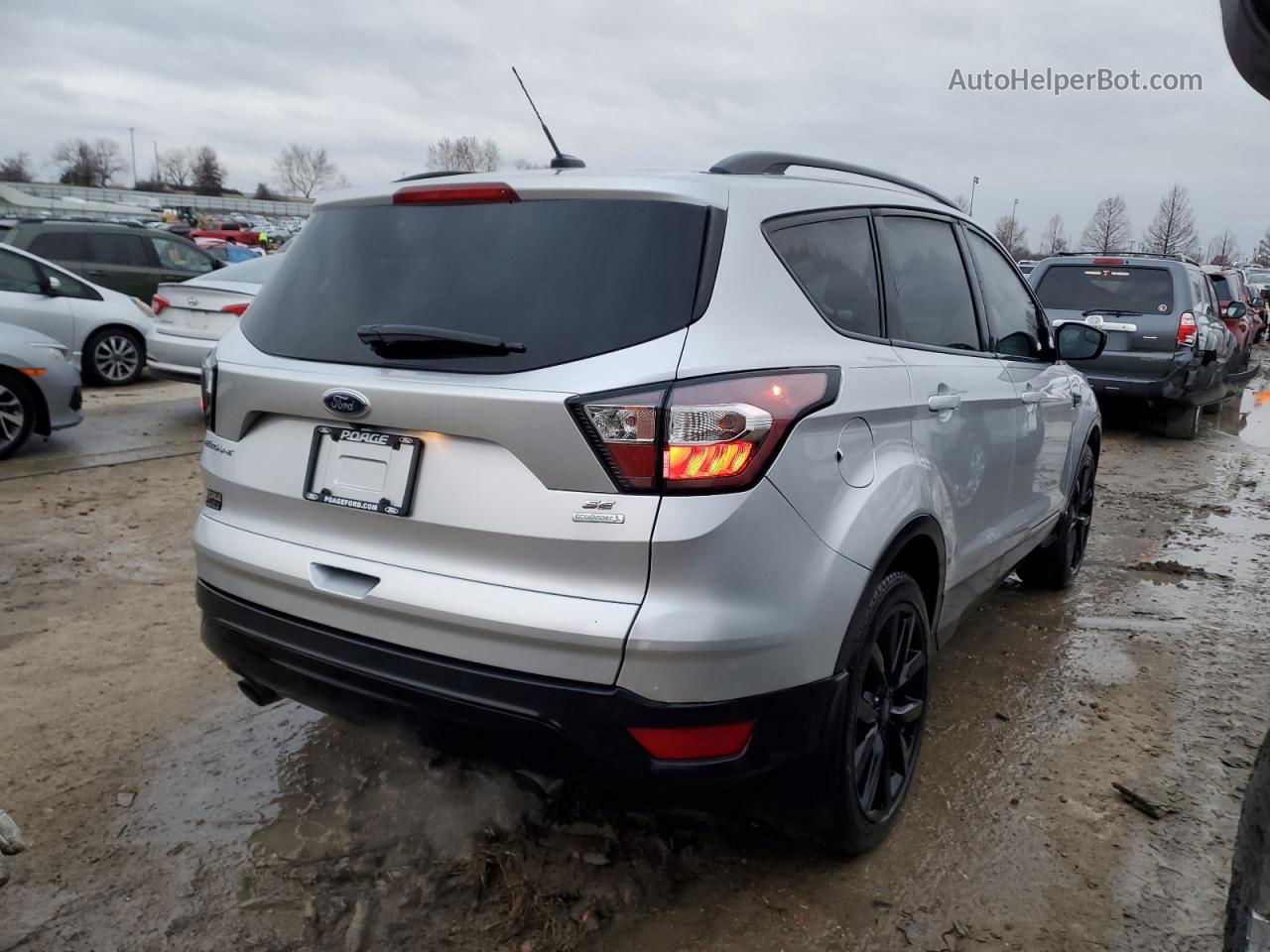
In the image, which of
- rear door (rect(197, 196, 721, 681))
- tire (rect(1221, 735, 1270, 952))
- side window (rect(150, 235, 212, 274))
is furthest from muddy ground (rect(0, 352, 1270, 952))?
side window (rect(150, 235, 212, 274))

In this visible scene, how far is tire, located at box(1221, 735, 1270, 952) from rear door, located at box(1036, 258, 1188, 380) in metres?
9.14

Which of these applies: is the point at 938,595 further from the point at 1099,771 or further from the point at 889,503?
the point at 1099,771

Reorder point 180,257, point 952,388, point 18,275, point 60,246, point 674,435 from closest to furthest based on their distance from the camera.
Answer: point 674,435 → point 952,388 → point 18,275 → point 60,246 → point 180,257

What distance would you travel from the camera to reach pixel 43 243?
1272cm

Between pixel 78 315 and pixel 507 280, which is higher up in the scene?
pixel 507 280

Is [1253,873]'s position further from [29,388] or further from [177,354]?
[177,354]

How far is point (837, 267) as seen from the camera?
2.82m

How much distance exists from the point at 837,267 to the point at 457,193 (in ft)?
3.42

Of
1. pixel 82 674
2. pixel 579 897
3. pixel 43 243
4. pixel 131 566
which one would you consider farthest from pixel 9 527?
pixel 43 243

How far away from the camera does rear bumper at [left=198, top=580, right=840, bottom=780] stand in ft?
7.16

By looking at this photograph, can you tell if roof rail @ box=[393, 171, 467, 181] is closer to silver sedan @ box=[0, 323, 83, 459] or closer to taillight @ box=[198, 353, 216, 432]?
taillight @ box=[198, 353, 216, 432]

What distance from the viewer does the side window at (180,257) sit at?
44.8 feet

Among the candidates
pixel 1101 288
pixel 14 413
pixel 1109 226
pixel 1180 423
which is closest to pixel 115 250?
pixel 14 413

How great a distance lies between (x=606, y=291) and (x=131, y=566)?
388 cm
